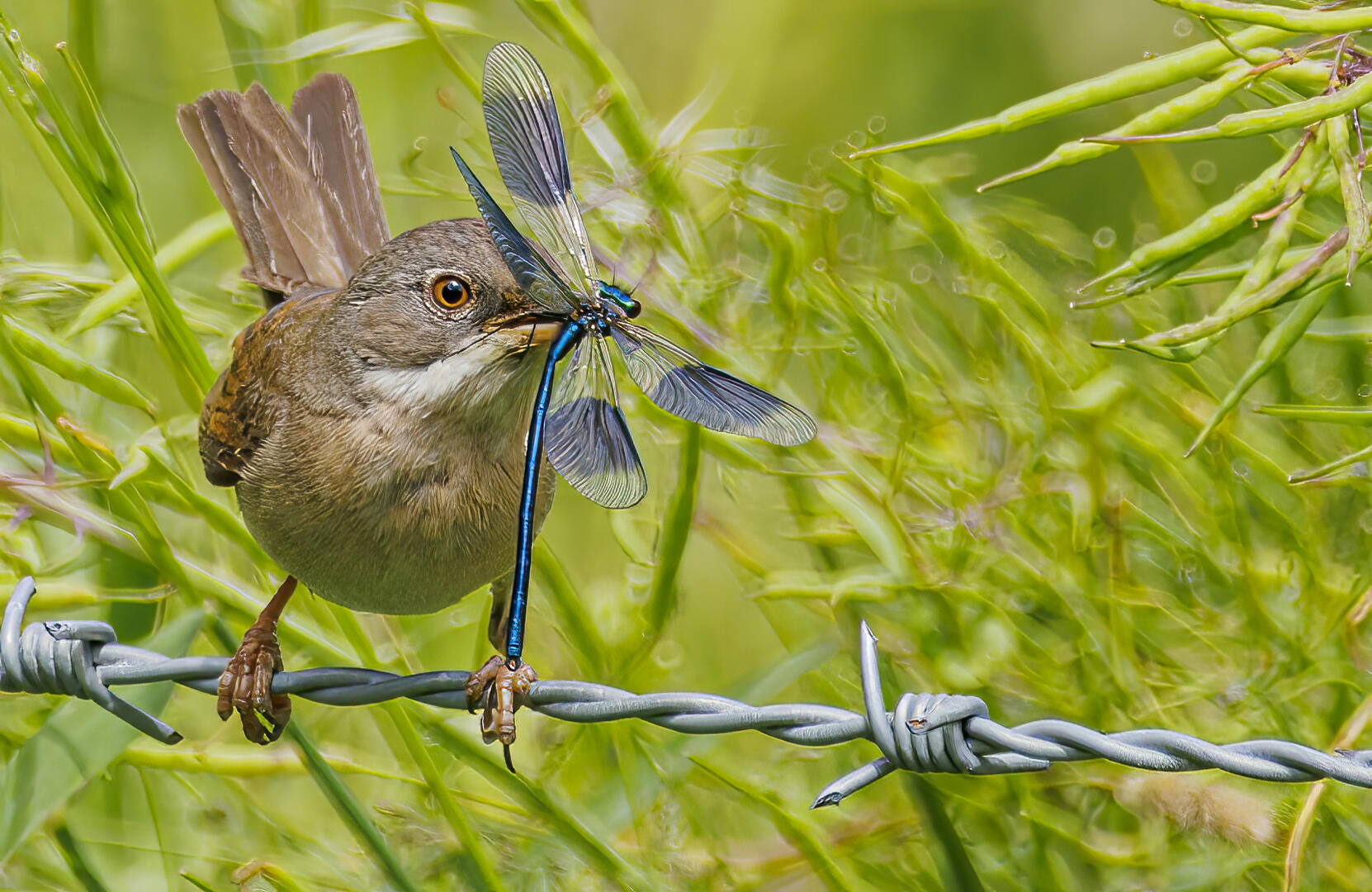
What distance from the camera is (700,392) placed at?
147 cm

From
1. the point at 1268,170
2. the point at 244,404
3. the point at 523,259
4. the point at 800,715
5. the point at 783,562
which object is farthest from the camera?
the point at 783,562

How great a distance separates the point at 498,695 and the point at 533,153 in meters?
0.70

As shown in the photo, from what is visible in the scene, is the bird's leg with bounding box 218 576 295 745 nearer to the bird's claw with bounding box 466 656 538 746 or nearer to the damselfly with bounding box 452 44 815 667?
the bird's claw with bounding box 466 656 538 746

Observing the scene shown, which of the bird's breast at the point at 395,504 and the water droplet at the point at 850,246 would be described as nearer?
the bird's breast at the point at 395,504

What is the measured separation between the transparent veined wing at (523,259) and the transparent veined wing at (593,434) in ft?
0.20

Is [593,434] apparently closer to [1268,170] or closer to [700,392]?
[700,392]

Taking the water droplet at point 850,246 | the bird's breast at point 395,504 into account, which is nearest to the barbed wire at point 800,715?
the bird's breast at point 395,504

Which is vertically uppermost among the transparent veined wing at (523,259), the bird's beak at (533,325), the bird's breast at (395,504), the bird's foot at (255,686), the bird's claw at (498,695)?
the transparent veined wing at (523,259)

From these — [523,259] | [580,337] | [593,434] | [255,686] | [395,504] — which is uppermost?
[523,259]

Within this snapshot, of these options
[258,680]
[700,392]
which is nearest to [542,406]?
[700,392]

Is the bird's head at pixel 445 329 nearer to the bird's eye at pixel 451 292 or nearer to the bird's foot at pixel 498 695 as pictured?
the bird's eye at pixel 451 292

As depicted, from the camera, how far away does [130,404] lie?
221cm

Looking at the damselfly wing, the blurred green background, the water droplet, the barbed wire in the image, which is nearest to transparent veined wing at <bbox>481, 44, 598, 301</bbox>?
the damselfly wing

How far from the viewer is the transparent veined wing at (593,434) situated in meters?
1.46
